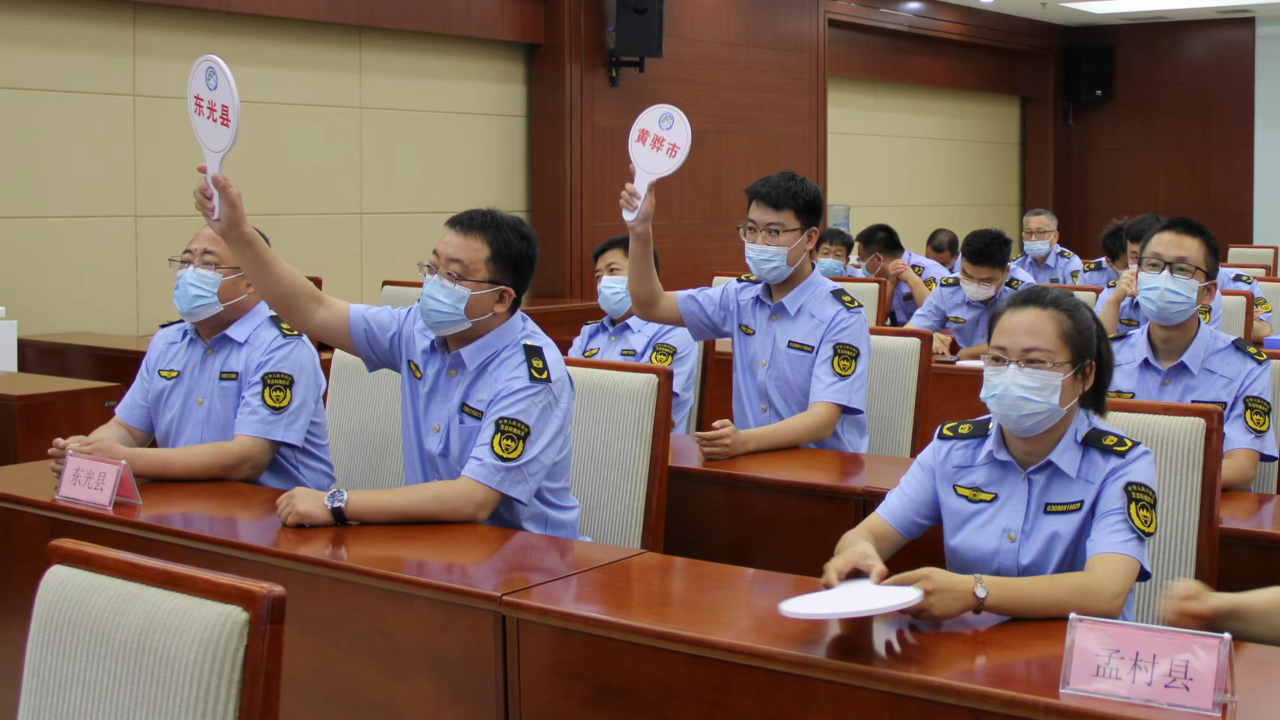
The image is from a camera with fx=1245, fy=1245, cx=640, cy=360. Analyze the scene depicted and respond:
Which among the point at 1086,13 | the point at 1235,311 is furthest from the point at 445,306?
the point at 1086,13

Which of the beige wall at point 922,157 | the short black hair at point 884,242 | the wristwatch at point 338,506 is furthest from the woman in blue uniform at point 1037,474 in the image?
the beige wall at point 922,157

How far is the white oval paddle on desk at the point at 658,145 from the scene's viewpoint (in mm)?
2627

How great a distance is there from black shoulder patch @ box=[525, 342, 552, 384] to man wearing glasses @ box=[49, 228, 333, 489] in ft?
1.85

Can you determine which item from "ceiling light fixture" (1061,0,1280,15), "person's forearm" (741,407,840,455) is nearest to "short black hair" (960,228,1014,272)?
"person's forearm" (741,407,840,455)

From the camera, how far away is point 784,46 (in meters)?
8.46

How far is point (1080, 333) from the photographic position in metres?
1.79

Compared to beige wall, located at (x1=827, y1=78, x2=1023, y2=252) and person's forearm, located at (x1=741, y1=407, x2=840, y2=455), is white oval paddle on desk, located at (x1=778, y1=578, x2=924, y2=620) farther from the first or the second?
beige wall, located at (x1=827, y1=78, x2=1023, y2=252)

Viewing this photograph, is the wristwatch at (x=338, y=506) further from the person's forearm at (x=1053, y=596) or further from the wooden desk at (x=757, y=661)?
the person's forearm at (x=1053, y=596)

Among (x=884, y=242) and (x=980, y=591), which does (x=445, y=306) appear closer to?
(x=980, y=591)

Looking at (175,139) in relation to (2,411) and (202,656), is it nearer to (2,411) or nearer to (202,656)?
(2,411)

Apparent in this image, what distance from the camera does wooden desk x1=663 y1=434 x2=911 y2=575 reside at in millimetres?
2365

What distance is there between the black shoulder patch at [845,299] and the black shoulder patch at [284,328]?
1.27 metres

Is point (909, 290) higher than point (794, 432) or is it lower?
higher

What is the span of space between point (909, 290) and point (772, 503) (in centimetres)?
385
